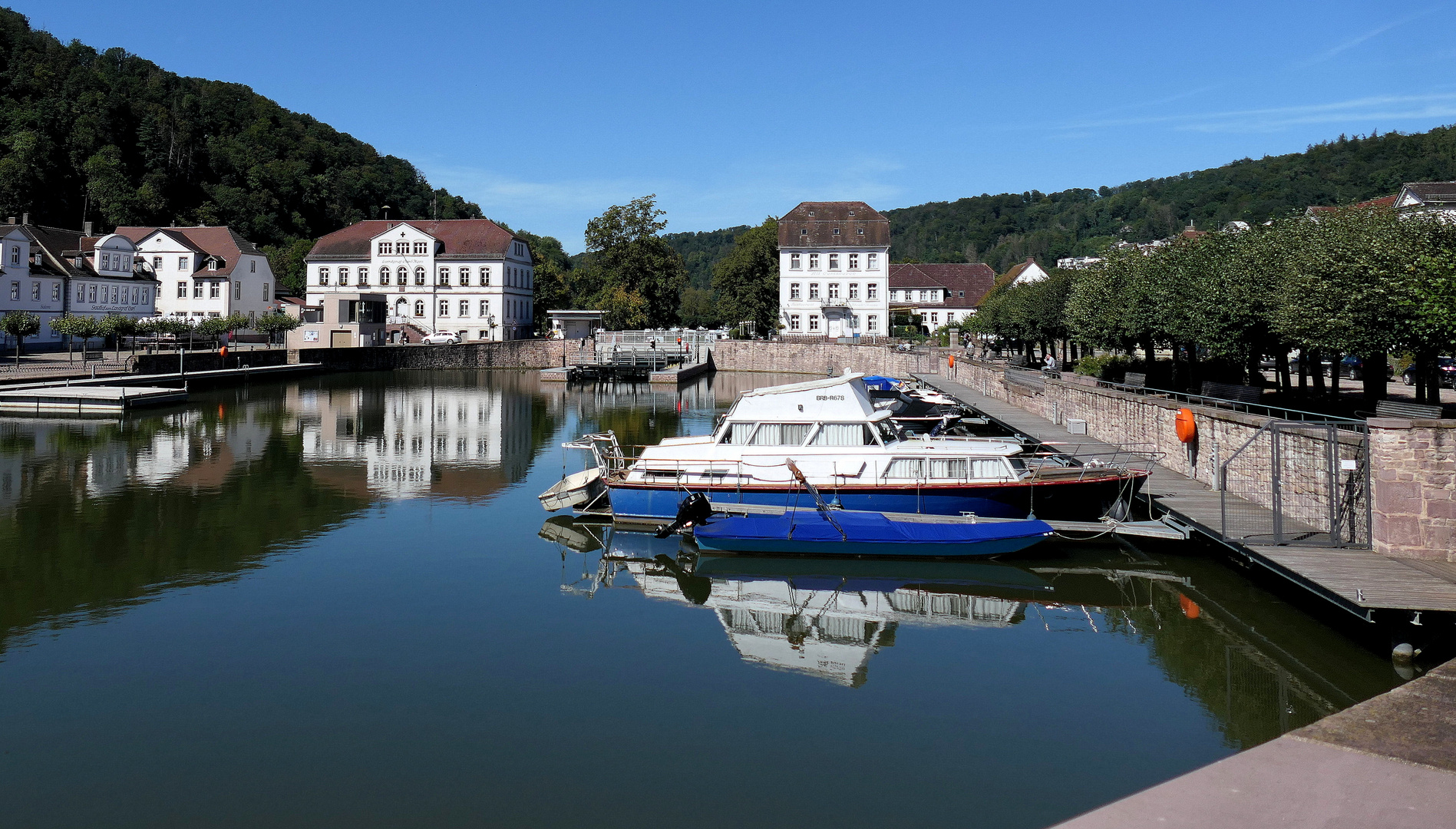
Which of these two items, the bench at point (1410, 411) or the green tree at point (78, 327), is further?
the green tree at point (78, 327)

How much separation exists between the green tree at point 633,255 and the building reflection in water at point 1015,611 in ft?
265

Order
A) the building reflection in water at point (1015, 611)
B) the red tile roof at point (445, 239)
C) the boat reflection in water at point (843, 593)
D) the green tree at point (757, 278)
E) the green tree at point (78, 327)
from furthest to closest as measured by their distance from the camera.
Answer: the green tree at point (757, 278) < the red tile roof at point (445, 239) < the green tree at point (78, 327) < the boat reflection in water at point (843, 593) < the building reflection in water at point (1015, 611)

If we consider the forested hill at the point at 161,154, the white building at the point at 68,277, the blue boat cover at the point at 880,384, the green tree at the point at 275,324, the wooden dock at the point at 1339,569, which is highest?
the forested hill at the point at 161,154

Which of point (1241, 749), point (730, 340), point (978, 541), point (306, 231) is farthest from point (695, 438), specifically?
point (306, 231)

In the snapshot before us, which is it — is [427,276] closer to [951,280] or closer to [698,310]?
[951,280]

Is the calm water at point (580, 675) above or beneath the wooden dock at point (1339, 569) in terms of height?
beneath

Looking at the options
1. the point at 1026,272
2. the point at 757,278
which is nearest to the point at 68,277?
the point at 757,278

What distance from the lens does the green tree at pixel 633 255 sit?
10381cm

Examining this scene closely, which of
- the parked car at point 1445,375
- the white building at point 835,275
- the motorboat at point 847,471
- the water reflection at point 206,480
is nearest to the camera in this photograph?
the water reflection at point 206,480

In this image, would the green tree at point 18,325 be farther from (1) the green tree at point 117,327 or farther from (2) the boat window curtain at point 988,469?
(2) the boat window curtain at point 988,469

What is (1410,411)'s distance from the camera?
691 inches

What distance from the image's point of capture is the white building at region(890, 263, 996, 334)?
13050 cm

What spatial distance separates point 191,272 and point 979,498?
8821 cm

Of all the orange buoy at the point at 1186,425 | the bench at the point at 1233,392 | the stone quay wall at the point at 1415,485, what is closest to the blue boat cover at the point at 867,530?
the orange buoy at the point at 1186,425
